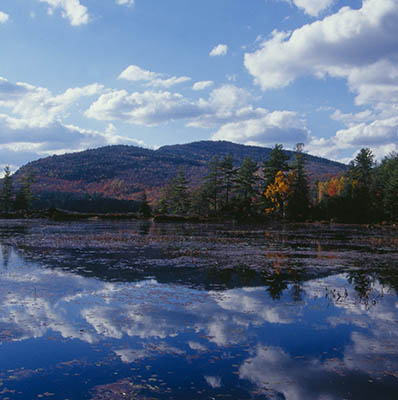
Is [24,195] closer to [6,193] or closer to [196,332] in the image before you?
[6,193]

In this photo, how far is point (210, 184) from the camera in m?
85.5

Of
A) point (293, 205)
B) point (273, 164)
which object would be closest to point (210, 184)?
point (273, 164)

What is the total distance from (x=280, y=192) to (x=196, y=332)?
224 ft

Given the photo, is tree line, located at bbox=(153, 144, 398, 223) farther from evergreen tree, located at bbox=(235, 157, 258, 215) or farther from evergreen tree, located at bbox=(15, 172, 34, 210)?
evergreen tree, located at bbox=(15, 172, 34, 210)

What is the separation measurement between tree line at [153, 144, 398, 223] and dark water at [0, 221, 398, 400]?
185ft

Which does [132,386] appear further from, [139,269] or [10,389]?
[139,269]

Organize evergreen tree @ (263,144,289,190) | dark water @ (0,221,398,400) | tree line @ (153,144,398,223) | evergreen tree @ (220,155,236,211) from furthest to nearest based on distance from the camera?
evergreen tree @ (220,155,236,211), evergreen tree @ (263,144,289,190), tree line @ (153,144,398,223), dark water @ (0,221,398,400)

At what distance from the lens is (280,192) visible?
75188 millimetres

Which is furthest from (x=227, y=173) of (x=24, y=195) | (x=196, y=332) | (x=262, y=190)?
(x=196, y=332)

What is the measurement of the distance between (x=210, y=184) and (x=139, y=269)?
68905 mm

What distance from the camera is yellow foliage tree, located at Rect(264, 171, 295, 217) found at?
74.5 metres

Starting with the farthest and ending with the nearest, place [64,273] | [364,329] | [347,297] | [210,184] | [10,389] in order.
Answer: [210,184], [64,273], [347,297], [364,329], [10,389]

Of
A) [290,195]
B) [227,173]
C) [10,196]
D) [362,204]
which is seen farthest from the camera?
[10,196]

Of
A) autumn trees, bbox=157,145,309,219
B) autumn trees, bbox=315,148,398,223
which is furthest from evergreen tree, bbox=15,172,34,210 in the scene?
autumn trees, bbox=315,148,398,223
